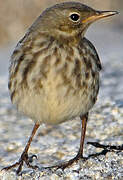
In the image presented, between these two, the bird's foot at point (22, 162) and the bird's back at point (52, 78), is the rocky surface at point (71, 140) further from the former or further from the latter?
the bird's back at point (52, 78)

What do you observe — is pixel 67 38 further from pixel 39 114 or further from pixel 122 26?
pixel 122 26

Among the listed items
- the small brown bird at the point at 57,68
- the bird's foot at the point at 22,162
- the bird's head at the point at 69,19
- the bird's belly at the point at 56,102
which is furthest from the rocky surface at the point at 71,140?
the bird's head at the point at 69,19

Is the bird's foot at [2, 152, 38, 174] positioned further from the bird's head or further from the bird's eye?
the bird's eye

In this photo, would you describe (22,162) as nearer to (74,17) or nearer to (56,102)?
(56,102)

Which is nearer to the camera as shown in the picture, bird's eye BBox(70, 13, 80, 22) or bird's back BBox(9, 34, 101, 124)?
bird's back BBox(9, 34, 101, 124)

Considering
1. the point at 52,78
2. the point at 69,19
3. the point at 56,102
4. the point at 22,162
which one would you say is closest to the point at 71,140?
the point at 22,162

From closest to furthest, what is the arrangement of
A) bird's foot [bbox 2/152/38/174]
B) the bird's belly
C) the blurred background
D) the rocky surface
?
1. the bird's belly
2. the rocky surface
3. bird's foot [bbox 2/152/38/174]
4. the blurred background

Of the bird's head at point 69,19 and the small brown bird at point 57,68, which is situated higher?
the bird's head at point 69,19

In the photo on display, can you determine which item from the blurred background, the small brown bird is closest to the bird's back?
the small brown bird

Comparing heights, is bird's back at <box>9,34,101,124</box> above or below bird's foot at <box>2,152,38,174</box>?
above
